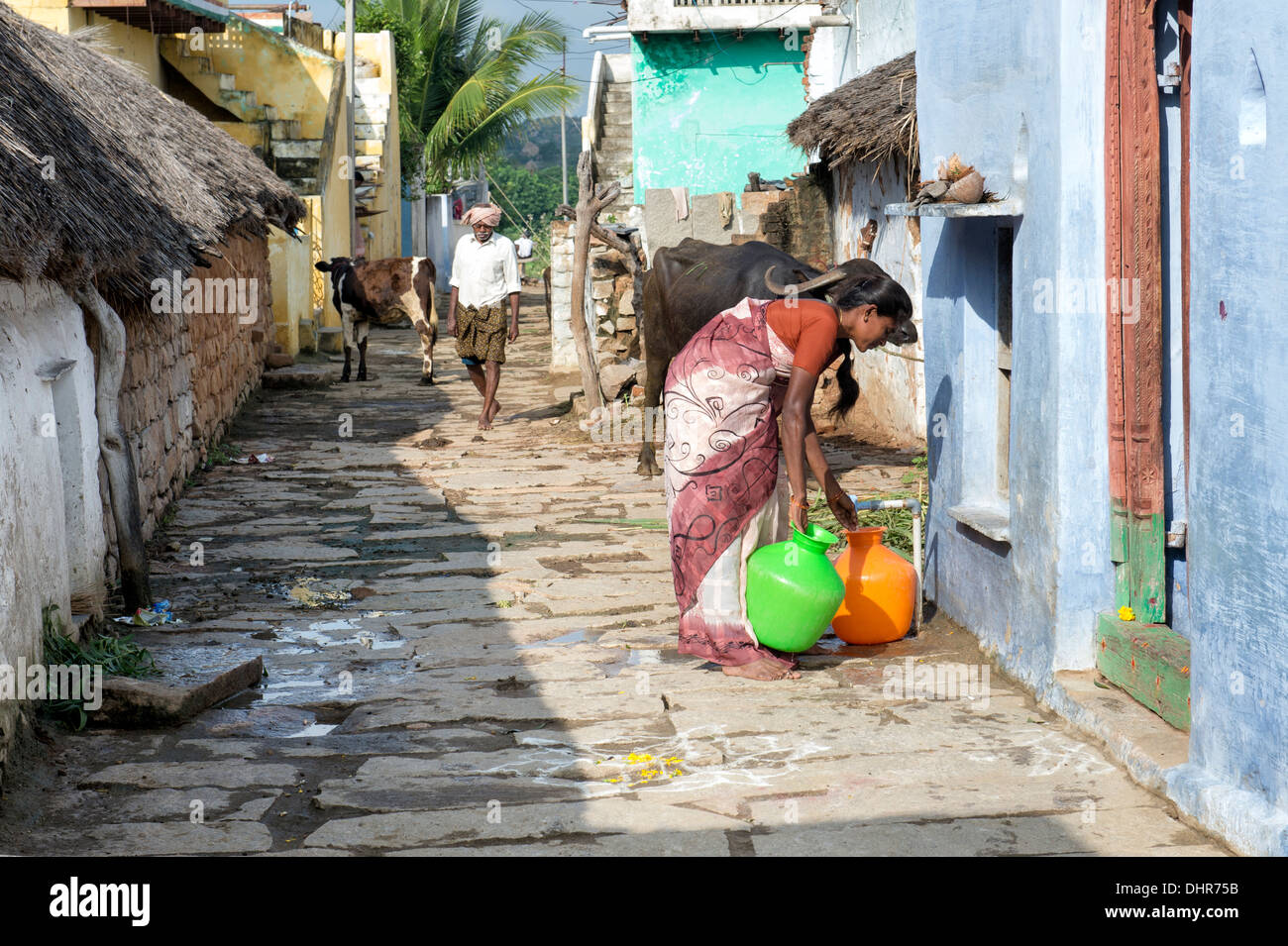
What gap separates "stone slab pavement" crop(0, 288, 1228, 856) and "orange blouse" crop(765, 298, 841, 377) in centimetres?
132

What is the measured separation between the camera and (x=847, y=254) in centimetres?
1306

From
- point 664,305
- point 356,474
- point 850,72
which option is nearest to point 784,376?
point 664,305

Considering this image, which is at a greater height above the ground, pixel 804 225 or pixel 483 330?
pixel 804 225

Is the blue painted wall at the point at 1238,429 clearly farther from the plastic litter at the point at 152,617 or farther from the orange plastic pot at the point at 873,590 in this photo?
the plastic litter at the point at 152,617

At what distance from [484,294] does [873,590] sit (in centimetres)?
731

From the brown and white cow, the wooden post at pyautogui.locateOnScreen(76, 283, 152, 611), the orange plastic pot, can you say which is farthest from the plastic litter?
the brown and white cow

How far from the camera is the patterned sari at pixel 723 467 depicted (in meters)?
5.57

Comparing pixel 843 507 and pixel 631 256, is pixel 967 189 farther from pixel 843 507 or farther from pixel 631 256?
pixel 631 256

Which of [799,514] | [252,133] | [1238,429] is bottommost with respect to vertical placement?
[799,514]

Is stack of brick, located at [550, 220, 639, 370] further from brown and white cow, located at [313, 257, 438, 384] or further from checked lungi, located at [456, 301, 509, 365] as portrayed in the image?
brown and white cow, located at [313, 257, 438, 384]

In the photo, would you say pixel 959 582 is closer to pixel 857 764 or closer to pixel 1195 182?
pixel 857 764

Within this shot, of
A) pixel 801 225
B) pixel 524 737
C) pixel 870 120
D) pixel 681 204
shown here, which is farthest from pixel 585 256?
pixel 524 737

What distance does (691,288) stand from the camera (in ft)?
29.9

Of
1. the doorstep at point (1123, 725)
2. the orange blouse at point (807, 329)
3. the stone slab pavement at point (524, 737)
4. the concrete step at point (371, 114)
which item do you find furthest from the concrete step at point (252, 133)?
the doorstep at point (1123, 725)
